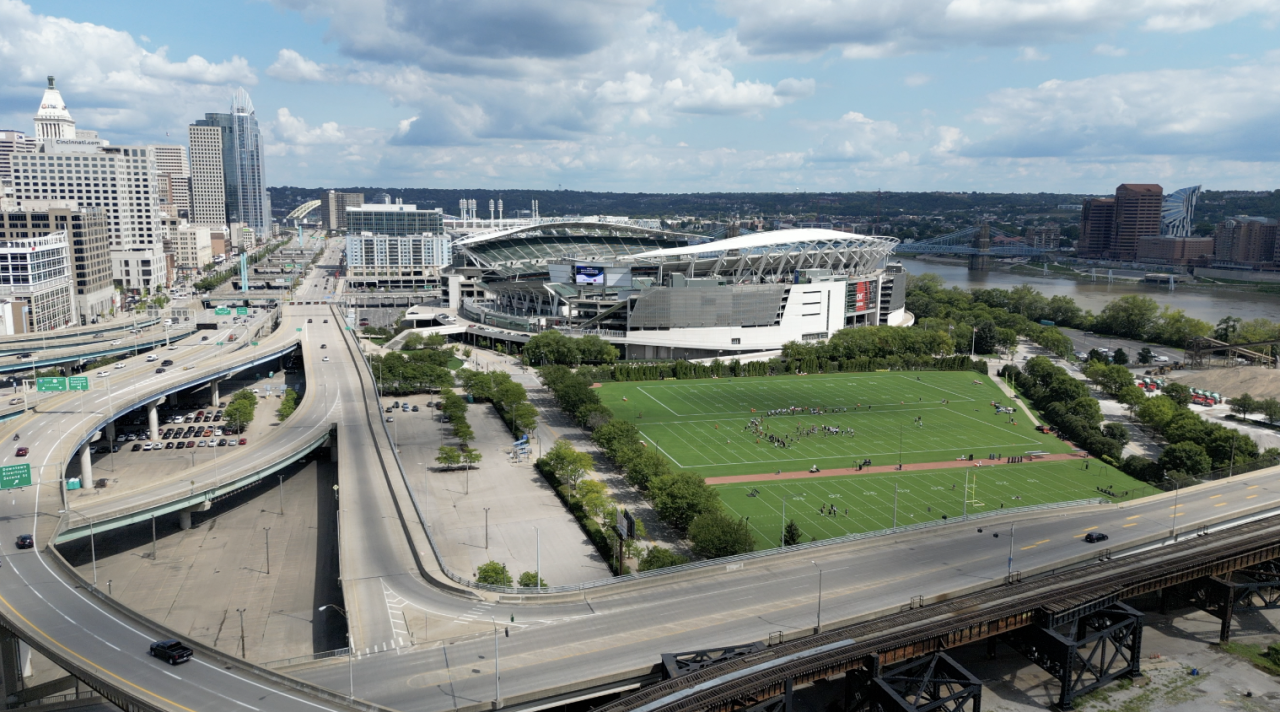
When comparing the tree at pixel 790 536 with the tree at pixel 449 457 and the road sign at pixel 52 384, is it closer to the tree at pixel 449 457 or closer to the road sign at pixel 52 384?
the tree at pixel 449 457

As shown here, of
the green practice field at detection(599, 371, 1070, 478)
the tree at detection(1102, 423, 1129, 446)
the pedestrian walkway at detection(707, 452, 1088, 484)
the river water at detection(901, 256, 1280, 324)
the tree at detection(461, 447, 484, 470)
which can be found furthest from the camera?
the river water at detection(901, 256, 1280, 324)

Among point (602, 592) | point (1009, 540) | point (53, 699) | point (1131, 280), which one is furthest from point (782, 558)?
point (1131, 280)

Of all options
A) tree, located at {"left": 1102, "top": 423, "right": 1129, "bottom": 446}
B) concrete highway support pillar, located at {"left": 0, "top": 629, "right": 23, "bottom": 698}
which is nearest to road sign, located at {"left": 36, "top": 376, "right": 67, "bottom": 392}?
concrete highway support pillar, located at {"left": 0, "top": 629, "right": 23, "bottom": 698}

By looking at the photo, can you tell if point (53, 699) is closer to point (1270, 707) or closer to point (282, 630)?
point (282, 630)

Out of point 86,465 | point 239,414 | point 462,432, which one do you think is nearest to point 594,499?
point 462,432

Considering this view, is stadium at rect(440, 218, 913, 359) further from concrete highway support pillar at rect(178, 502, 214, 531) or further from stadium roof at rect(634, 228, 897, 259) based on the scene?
concrete highway support pillar at rect(178, 502, 214, 531)

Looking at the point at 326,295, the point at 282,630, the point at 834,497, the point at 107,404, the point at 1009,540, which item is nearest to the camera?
the point at 282,630
